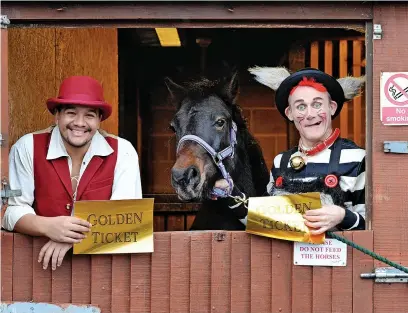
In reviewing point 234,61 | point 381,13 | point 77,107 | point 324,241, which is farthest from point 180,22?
point 234,61

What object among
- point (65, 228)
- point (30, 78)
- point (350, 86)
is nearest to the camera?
point (65, 228)

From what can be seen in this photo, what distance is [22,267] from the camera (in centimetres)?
439

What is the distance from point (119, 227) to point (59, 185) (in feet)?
1.49

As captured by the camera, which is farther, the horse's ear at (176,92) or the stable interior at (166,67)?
the stable interior at (166,67)

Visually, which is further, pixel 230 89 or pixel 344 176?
pixel 230 89

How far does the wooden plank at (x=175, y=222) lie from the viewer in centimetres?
743

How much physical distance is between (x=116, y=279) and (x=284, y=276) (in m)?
0.83

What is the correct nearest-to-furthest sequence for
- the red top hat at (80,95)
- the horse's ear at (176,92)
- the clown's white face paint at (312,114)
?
the red top hat at (80,95)
the clown's white face paint at (312,114)
the horse's ear at (176,92)

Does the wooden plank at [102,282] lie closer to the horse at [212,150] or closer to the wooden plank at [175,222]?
the horse at [212,150]

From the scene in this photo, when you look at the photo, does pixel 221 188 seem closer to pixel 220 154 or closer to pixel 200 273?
pixel 220 154

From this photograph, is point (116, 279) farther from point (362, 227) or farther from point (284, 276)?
point (362, 227)

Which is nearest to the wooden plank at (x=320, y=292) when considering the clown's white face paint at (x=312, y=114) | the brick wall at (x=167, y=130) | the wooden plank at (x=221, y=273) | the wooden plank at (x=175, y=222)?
the wooden plank at (x=221, y=273)

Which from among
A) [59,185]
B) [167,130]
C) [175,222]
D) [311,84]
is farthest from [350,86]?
[167,130]

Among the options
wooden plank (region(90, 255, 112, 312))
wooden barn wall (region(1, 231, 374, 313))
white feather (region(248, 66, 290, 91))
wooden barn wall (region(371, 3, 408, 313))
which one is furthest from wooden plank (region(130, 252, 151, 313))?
white feather (region(248, 66, 290, 91))
